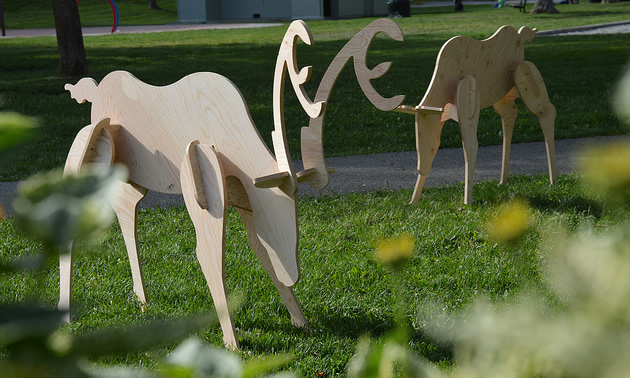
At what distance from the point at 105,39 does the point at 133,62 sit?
7087 mm

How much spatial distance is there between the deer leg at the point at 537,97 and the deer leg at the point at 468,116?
69 centimetres

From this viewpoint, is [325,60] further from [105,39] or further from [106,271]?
[106,271]

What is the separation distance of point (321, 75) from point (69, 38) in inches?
199

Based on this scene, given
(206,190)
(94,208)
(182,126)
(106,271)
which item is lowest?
(106,271)

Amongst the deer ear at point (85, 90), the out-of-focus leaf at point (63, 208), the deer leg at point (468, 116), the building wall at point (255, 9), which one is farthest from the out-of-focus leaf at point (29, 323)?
the building wall at point (255, 9)

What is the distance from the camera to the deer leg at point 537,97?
19.4ft

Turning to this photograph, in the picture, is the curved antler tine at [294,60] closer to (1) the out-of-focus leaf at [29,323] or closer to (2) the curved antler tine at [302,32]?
(2) the curved antler tine at [302,32]

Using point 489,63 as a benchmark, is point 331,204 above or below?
below

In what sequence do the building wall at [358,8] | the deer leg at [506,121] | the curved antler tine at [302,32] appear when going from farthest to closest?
1. the building wall at [358,8]
2. the deer leg at [506,121]
3. the curved antler tine at [302,32]

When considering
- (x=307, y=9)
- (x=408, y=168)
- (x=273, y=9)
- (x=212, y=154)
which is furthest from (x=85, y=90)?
(x=273, y=9)

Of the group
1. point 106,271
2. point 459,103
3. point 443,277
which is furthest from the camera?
point 459,103

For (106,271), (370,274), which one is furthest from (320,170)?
(106,271)

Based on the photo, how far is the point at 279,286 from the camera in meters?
3.45

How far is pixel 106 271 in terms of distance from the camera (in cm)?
445
